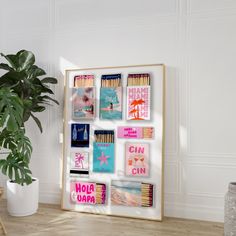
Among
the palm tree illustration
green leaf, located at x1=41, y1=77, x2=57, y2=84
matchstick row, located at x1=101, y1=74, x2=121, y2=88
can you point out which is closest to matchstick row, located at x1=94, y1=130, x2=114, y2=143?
the palm tree illustration

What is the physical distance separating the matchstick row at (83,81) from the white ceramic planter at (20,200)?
1.19 meters

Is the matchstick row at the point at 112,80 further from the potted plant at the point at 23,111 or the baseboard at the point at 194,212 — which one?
the baseboard at the point at 194,212

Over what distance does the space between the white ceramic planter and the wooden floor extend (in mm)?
71

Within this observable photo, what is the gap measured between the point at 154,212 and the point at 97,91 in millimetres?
1371

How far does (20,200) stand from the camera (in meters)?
2.86

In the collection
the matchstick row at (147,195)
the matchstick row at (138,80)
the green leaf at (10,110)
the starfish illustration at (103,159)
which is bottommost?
the matchstick row at (147,195)

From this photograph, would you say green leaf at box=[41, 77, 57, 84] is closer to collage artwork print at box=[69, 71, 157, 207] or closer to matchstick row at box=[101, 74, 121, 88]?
collage artwork print at box=[69, 71, 157, 207]

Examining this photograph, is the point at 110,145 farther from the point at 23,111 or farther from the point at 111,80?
the point at 23,111

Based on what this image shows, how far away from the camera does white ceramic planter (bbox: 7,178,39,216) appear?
2.85 m

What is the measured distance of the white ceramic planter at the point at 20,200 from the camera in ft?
9.34

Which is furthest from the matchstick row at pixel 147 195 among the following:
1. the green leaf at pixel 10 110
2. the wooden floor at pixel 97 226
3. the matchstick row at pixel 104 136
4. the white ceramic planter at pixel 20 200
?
the green leaf at pixel 10 110

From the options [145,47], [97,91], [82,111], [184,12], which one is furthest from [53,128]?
[184,12]

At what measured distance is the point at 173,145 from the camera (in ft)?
9.36

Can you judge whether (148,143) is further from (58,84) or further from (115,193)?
(58,84)
